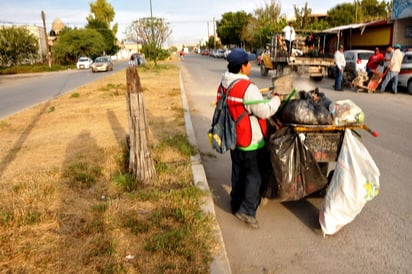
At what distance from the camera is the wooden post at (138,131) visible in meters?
4.57

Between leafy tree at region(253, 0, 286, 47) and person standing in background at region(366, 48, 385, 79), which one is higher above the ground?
leafy tree at region(253, 0, 286, 47)

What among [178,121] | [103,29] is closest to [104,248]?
[178,121]

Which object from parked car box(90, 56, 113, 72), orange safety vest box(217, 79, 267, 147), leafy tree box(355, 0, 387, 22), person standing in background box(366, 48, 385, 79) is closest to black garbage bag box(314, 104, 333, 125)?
orange safety vest box(217, 79, 267, 147)

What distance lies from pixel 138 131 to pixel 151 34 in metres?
31.0

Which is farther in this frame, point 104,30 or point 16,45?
point 104,30

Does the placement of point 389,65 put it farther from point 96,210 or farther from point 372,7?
point 372,7

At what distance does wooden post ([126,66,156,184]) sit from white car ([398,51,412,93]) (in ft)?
36.9

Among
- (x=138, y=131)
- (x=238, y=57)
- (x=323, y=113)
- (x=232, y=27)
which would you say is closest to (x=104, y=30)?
(x=232, y=27)

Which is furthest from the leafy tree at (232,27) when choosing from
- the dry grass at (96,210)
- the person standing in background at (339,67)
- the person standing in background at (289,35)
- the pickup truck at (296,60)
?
the dry grass at (96,210)

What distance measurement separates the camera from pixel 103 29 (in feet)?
242

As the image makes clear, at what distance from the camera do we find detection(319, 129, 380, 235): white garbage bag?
335 centimetres

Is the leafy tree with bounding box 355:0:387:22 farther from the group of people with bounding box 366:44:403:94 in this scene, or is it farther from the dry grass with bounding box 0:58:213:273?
the dry grass with bounding box 0:58:213:273

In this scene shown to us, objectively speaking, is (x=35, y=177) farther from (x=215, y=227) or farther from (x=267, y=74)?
(x=267, y=74)

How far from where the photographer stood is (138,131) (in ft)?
15.2
